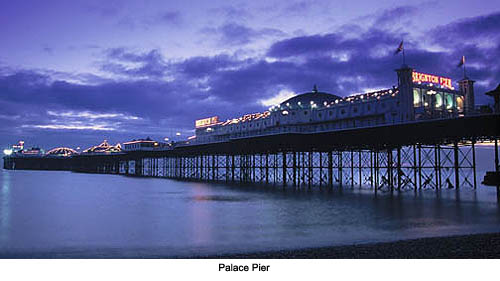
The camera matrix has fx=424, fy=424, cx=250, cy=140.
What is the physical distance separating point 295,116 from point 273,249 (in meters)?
47.4

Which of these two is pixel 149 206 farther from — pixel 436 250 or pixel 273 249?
pixel 436 250

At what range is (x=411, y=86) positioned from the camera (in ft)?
137

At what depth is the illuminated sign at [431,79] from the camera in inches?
1662

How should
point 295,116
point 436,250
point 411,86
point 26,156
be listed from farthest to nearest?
point 26,156 < point 295,116 < point 411,86 < point 436,250

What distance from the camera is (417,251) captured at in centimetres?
1212

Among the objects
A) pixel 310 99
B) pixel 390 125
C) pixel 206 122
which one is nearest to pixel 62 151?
pixel 206 122

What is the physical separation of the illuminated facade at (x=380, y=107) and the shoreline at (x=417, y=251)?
20.7 metres

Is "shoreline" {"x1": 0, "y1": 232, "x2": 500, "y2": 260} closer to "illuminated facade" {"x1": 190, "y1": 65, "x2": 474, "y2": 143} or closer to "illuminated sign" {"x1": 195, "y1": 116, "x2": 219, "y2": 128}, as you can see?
"illuminated facade" {"x1": 190, "y1": 65, "x2": 474, "y2": 143}

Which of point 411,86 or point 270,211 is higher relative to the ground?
point 411,86

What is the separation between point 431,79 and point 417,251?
35333mm

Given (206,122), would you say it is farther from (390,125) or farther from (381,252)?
(381,252)

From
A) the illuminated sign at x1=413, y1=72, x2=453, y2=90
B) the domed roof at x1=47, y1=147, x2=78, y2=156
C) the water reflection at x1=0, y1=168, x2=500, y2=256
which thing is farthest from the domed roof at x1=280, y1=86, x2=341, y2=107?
the domed roof at x1=47, y1=147, x2=78, y2=156

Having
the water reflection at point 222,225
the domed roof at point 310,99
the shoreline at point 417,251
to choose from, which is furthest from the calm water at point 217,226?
the domed roof at point 310,99
